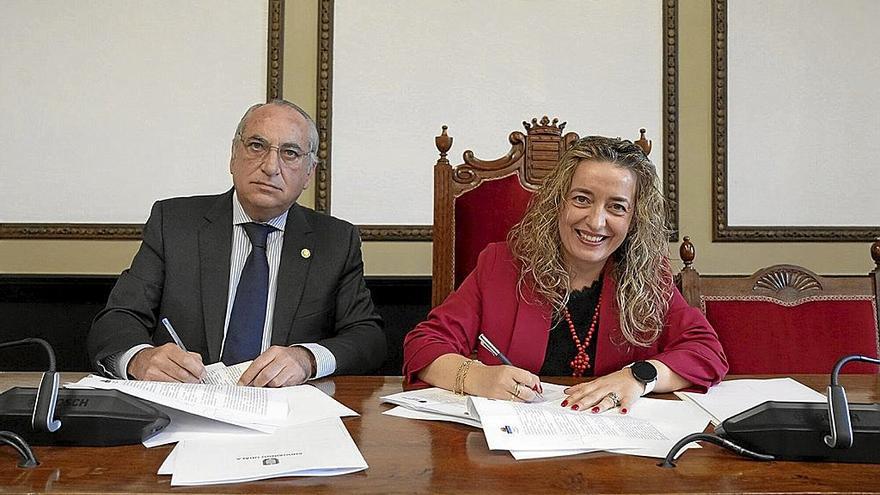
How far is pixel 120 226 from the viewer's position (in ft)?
9.88

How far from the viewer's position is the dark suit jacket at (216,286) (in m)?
2.08

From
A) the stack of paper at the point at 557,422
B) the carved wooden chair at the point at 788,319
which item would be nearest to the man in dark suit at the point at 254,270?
the stack of paper at the point at 557,422

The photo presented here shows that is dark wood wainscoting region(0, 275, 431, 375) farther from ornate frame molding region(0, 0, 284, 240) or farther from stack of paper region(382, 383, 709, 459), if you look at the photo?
stack of paper region(382, 383, 709, 459)

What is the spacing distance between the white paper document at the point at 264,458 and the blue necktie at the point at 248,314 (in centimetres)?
91

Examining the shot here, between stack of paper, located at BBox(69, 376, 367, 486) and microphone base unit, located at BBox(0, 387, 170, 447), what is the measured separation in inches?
1.1

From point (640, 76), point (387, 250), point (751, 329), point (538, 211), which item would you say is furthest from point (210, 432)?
point (640, 76)

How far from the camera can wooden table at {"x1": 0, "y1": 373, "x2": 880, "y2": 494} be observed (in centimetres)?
97

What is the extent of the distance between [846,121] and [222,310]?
2408 millimetres

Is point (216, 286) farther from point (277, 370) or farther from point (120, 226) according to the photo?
point (120, 226)

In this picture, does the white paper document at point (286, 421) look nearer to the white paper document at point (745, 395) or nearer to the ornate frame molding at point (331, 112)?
the white paper document at point (745, 395)

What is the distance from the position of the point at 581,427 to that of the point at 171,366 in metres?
0.82

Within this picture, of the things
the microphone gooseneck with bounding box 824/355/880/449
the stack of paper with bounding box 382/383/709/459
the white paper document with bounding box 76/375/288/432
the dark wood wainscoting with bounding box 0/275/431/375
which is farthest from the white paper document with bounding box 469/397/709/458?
the dark wood wainscoting with bounding box 0/275/431/375

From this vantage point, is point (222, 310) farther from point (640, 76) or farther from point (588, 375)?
point (640, 76)

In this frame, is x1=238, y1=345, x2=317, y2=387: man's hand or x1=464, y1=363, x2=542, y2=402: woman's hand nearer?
x1=464, y1=363, x2=542, y2=402: woman's hand
